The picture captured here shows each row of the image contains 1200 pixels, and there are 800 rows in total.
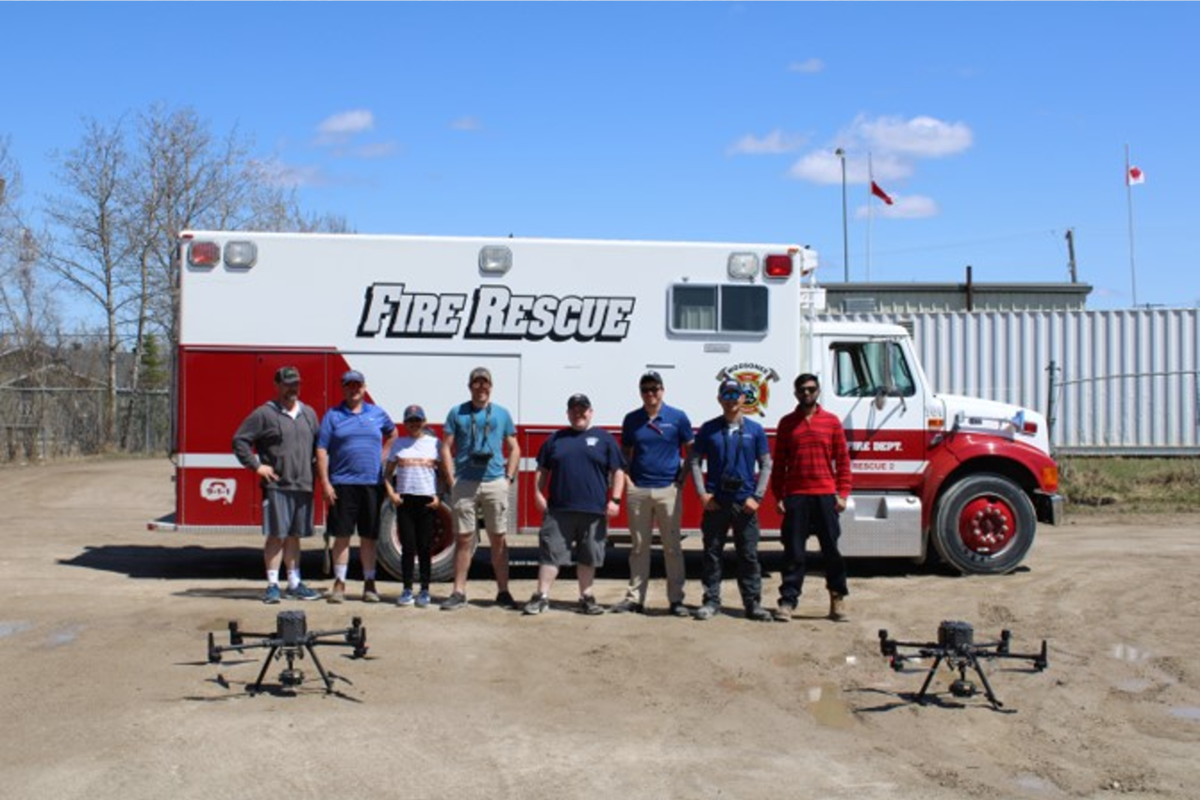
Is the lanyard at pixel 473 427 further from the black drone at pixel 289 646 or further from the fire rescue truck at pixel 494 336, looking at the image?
the black drone at pixel 289 646

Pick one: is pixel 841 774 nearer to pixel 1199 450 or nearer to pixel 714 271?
pixel 714 271

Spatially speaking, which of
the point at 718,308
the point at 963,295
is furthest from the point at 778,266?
the point at 963,295

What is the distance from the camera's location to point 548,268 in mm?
12250

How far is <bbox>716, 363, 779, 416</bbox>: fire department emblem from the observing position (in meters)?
12.3

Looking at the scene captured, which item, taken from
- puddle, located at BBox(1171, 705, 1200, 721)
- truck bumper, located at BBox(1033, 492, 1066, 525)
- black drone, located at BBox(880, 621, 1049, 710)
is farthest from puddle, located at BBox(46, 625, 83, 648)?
truck bumper, located at BBox(1033, 492, 1066, 525)

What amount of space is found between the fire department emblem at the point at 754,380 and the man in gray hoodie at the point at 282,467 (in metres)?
3.83

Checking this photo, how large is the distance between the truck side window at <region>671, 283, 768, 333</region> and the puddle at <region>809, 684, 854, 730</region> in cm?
466

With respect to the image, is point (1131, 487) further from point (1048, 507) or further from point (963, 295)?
point (963, 295)

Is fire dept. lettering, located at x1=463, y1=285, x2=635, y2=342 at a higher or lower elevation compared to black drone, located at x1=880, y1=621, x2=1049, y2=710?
higher

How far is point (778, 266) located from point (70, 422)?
2084 cm

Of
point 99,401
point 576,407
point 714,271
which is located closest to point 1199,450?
point 714,271

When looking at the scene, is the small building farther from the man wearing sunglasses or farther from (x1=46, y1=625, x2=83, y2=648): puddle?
(x1=46, y1=625, x2=83, y2=648): puddle

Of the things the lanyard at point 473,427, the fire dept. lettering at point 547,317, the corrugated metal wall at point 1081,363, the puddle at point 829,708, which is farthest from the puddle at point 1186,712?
the corrugated metal wall at point 1081,363

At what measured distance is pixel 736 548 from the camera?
1055 centimetres
